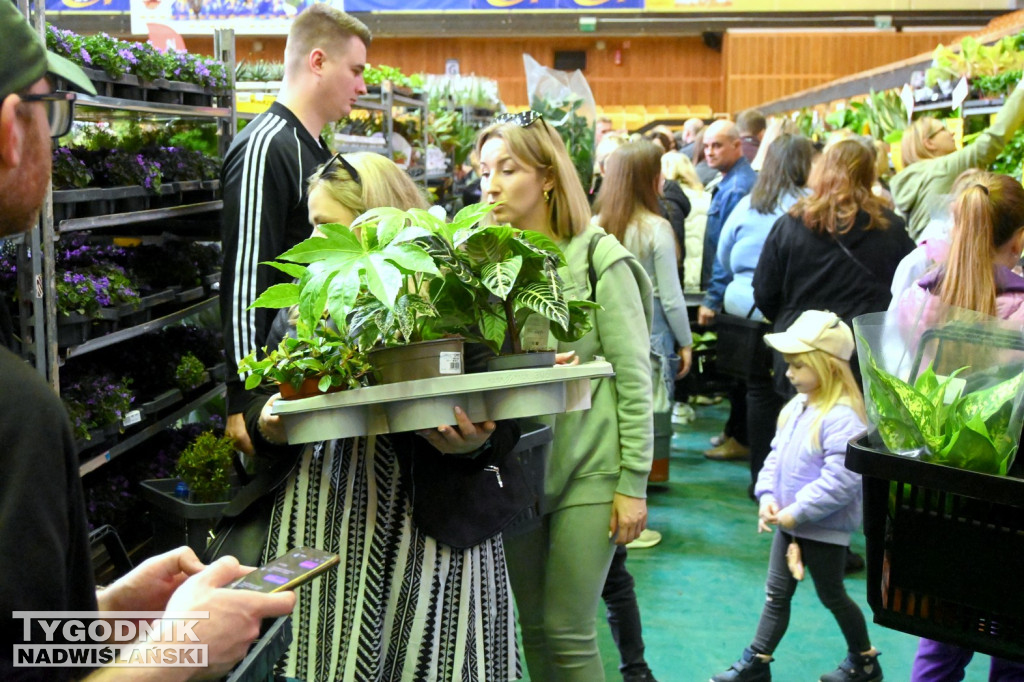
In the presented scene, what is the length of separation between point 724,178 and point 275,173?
3.87 meters

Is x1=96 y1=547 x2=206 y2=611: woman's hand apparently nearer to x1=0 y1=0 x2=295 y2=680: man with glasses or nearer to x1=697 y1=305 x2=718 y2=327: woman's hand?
x1=0 y1=0 x2=295 y2=680: man with glasses

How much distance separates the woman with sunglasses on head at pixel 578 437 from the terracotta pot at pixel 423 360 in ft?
2.18

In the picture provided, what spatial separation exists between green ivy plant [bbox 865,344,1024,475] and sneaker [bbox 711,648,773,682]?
193 centimetres

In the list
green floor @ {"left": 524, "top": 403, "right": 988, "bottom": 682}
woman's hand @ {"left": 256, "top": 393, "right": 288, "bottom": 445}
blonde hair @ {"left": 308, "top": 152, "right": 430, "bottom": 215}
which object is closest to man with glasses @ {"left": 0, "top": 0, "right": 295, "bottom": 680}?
woman's hand @ {"left": 256, "top": 393, "right": 288, "bottom": 445}

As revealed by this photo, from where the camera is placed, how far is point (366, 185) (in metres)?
2.06

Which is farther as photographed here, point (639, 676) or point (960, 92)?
point (960, 92)

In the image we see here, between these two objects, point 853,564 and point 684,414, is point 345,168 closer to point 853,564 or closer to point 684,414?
point 853,564

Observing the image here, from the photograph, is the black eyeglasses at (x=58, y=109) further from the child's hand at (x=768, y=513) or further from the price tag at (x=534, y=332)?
the child's hand at (x=768, y=513)

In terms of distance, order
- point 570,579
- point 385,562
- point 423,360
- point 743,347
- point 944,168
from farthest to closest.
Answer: point 743,347 → point 944,168 → point 570,579 → point 385,562 → point 423,360

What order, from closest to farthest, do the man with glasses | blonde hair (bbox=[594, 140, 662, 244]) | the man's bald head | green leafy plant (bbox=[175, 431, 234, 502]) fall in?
the man with glasses → green leafy plant (bbox=[175, 431, 234, 502]) → blonde hair (bbox=[594, 140, 662, 244]) → the man's bald head

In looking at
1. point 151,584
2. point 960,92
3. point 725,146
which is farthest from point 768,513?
point 725,146

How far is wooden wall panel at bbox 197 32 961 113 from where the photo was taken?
1923 cm

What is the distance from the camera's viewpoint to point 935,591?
134 cm

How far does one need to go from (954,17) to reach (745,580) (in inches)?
602
